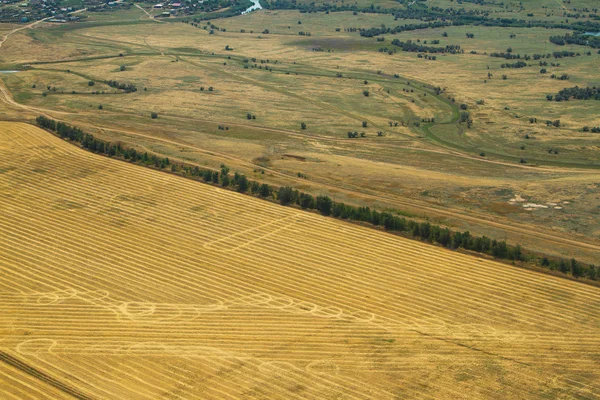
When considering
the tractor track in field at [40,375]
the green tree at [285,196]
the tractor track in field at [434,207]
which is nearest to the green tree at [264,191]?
the green tree at [285,196]

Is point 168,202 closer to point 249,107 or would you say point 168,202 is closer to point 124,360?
point 124,360

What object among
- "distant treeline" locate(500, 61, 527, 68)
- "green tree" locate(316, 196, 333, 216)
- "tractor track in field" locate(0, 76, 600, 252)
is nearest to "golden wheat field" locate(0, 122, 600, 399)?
"green tree" locate(316, 196, 333, 216)

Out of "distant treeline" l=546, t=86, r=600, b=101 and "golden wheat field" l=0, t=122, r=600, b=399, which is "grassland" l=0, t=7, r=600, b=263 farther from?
"golden wheat field" l=0, t=122, r=600, b=399

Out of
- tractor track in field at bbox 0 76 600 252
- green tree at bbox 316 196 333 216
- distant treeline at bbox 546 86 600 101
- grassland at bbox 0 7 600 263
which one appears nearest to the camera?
tractor track in field at bbox 0 76 600 252

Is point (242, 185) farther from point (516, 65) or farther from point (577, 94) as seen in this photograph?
point (516, 65)

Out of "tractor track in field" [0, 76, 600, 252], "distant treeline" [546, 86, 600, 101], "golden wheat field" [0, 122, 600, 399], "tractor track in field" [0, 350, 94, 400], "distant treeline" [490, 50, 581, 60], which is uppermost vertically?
"distant treeline" [490, 50, 581, 60]

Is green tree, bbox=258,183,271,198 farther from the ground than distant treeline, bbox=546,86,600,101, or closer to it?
closer to it
